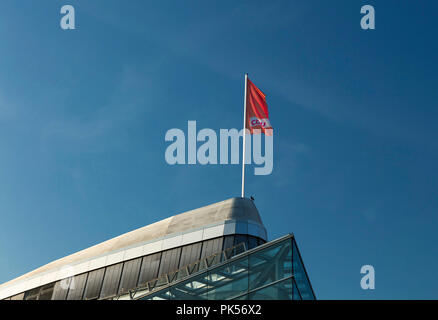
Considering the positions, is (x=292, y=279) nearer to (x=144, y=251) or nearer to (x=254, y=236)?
(x=254, y=236)

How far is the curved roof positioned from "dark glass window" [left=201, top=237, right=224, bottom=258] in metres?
1.63

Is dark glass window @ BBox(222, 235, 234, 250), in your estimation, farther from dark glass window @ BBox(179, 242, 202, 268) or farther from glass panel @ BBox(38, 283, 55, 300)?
glass panel @ BBox(38, 283, 55, 300)

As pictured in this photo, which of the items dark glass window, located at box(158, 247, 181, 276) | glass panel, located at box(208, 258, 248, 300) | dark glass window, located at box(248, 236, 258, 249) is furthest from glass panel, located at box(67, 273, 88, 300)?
glass panel, located at box(208, 258, 248, 300)

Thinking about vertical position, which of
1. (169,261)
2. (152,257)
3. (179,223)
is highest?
(179,223)

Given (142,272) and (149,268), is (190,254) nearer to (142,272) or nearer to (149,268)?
(149,268)

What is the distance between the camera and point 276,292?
77.0ft

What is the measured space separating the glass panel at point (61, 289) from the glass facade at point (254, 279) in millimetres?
18609

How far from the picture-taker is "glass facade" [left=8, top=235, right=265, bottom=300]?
3675cm

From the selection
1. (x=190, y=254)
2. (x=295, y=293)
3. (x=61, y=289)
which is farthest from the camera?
(x=61, y=289)

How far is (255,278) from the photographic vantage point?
955 inches

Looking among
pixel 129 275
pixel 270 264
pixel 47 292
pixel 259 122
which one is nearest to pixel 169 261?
pixel 129 275

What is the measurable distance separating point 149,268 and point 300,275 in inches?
627

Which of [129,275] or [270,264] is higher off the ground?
[129,275]
